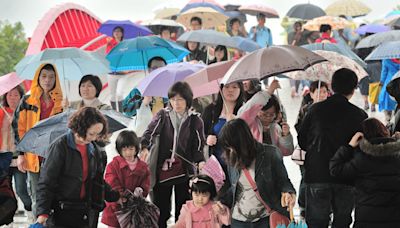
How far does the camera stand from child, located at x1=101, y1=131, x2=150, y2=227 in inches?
317

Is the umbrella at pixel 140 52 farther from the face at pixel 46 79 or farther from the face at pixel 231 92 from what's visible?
the face at pixel 231 92

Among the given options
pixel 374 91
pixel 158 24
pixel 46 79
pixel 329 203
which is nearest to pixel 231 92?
pixel 329 203

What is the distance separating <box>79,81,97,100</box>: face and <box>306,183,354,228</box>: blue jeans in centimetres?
281

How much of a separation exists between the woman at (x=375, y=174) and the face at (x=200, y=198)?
1273 millimetres

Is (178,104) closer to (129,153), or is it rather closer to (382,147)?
(129,153)

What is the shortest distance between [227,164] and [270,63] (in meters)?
1.09

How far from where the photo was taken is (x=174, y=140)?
8516mm

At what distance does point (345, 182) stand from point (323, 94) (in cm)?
222

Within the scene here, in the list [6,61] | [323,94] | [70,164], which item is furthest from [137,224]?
[6,61]

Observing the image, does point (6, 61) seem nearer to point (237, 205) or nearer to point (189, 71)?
point (189, 71)

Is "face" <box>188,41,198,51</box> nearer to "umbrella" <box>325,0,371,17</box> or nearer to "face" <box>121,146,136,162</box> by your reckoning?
"face" <box>121,146,136,162</box>

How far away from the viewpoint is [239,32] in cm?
1928

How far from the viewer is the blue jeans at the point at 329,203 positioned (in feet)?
23.5

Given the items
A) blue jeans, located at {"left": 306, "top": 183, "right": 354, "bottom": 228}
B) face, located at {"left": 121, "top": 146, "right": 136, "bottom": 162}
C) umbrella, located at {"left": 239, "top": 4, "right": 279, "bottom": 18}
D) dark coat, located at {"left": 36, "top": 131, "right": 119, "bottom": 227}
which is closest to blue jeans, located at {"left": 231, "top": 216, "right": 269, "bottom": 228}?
blue jeans, located at {"left": 306, "top": 183, "right": 354, "bottom": 228}
